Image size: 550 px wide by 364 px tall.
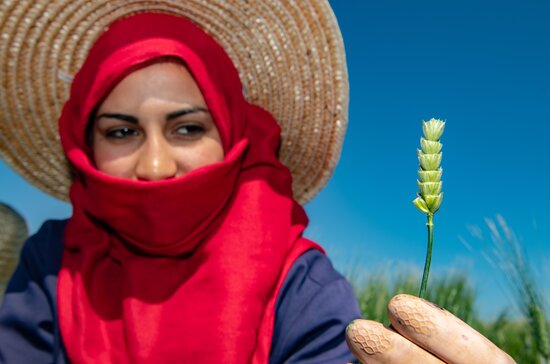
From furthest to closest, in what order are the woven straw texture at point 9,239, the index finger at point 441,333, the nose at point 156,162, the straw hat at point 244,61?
the woven straw texture at point 9,239 → the straw hat at point 244,61 → the nose at point 156,162 → the index finger at point 441,333

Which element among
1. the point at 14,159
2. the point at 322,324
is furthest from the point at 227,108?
the point at 14,159

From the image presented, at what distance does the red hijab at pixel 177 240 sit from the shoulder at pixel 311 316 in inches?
1.3

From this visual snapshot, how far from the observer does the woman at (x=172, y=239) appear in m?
1.39

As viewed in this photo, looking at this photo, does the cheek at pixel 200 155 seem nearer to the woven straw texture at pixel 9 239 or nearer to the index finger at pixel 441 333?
the index finger at pixel 441 333

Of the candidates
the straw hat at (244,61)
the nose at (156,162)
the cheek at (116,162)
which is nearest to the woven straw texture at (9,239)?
the straw hat at (244,61)

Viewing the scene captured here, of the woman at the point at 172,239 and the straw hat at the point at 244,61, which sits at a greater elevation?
the straw hat at the point at 244,61

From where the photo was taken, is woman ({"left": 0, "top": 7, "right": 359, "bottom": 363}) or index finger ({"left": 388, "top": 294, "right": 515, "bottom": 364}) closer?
index finger ({"left": 388, "top": 294, "right": 515, "bottom": 364})

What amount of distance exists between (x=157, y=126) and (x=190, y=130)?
88 mm

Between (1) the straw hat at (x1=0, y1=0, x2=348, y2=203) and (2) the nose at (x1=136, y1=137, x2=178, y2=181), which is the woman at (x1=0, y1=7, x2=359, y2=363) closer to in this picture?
(2) the nose at (x1=136, y1=137, x2=178, y2=181)

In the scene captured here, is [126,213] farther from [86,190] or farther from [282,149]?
[282,149]

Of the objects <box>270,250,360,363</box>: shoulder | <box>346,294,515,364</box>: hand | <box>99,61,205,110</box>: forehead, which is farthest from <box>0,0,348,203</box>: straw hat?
<box>346,294,515,364</box>: hand

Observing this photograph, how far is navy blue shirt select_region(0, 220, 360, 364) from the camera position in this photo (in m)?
1.41

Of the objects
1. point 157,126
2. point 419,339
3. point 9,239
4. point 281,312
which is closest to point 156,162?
point 157,126

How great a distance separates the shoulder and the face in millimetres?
348
